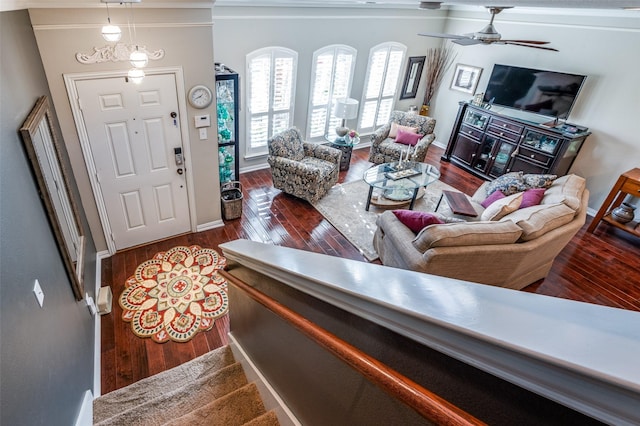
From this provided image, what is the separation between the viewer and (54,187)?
2.49 meters

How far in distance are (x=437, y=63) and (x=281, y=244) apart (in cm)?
546

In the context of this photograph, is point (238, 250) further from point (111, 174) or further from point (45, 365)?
point (111, 174)

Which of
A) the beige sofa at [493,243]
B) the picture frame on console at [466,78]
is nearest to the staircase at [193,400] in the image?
the beige sofa at [493,243]

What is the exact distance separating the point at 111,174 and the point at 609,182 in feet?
22.7

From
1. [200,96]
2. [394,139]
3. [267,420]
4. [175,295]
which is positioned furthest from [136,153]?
[394,139]

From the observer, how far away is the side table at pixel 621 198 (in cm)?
461

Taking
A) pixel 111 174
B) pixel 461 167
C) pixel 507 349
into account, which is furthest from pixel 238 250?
pixel 461 167

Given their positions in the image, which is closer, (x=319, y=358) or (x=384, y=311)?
(x=384, y=311)

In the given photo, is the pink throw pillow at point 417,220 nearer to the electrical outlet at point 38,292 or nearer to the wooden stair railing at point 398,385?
the wooden stair railing at point 398,385

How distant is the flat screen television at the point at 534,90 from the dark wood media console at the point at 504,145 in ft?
1.01

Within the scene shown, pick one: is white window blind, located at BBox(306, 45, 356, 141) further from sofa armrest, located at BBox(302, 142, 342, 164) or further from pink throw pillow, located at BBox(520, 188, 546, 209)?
pink throw pillow, located at BBox(520, 188, 546, 209)

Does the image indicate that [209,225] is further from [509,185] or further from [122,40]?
[509,185]

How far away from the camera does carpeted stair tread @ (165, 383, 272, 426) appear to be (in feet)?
6.45

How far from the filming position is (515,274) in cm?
366
